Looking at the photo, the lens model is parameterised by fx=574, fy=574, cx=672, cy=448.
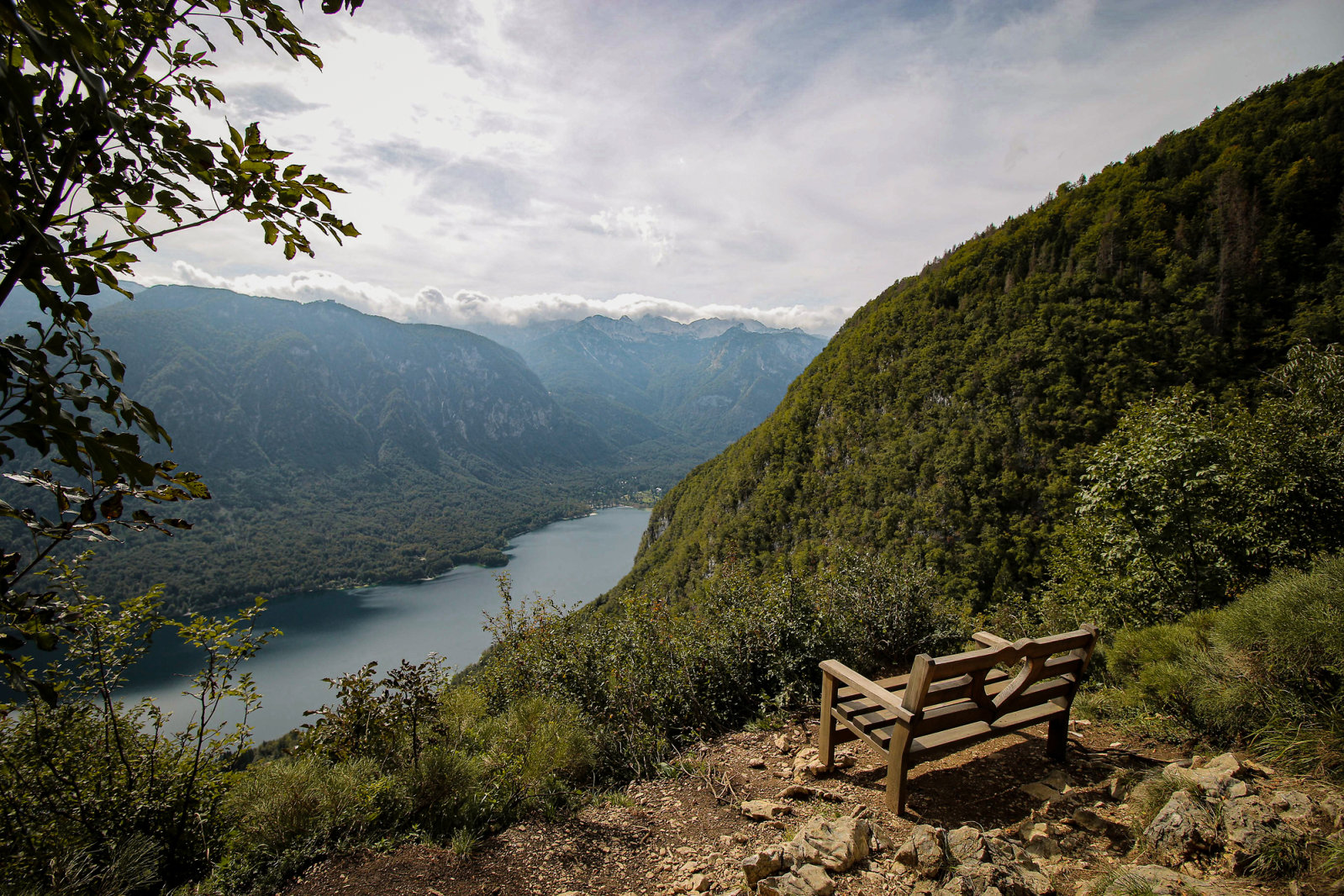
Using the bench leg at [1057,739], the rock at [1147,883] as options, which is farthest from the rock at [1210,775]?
the bench leg at [1057,739]

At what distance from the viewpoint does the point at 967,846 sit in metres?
3.05

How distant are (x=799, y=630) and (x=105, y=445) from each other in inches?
230

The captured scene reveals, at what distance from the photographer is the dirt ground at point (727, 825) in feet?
11.1

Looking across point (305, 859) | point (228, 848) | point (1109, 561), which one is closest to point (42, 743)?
point (228, 848)

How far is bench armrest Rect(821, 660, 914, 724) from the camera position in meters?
3.83

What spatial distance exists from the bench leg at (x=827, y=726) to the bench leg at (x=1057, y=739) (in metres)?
1.62

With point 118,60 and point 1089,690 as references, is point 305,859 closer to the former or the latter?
point 118,60

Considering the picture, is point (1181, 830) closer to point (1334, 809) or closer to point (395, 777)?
point (1334, 809)

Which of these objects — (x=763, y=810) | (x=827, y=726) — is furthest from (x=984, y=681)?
(x=763, y=810)

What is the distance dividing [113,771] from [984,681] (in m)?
5.91

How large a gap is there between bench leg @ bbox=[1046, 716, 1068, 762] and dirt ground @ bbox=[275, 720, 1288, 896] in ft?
0.30

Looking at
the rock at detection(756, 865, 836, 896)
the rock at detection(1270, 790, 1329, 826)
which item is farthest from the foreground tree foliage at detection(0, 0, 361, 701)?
the rock at detection(1270, 790, 1329, 826)

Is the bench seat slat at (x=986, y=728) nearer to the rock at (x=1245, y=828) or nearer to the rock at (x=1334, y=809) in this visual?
the rock at (x=1245, y=828)

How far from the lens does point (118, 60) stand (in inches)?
70.3
